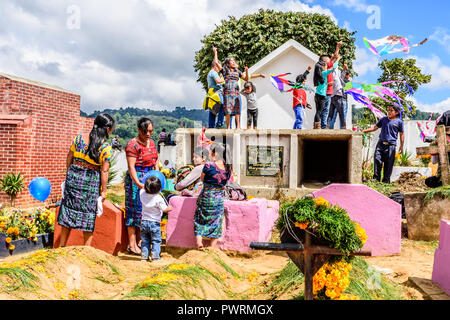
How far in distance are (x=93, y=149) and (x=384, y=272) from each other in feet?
12.5

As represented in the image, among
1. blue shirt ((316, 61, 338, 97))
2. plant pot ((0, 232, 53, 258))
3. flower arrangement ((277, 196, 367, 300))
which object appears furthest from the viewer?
blue shirt ((316, 61, 338, 97))

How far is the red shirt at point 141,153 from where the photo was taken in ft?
15.1

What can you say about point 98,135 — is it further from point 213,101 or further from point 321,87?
point 321,87

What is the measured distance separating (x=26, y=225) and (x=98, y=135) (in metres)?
2.21

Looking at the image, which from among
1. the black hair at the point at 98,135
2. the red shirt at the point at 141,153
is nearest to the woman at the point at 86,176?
the black hair at the point at 98,135

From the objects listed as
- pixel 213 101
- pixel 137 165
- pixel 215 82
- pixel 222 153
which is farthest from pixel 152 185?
pixel 213 101

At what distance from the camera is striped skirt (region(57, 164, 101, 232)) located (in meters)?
4.28

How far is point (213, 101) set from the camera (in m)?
8.51

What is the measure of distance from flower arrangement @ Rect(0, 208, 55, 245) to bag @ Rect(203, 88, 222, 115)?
4379 millimetres

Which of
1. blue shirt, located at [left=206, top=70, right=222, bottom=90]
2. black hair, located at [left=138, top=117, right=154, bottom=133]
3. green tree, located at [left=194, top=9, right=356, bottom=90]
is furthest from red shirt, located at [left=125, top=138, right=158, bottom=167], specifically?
green tree, located at [left=194, top=9, right=356, bottom=90]

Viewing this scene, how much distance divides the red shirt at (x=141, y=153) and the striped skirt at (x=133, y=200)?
8 centimetres

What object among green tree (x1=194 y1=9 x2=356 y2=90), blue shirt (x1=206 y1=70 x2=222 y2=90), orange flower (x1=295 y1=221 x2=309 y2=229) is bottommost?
orange flower (x1=295 y1=221 x2=309 y2=229)

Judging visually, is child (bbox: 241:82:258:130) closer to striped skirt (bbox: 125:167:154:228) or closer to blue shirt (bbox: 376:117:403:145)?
blue shirt (bbox: 376:117:403:145)

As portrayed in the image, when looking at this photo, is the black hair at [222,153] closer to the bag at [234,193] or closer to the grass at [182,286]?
the bag at [234,193]
